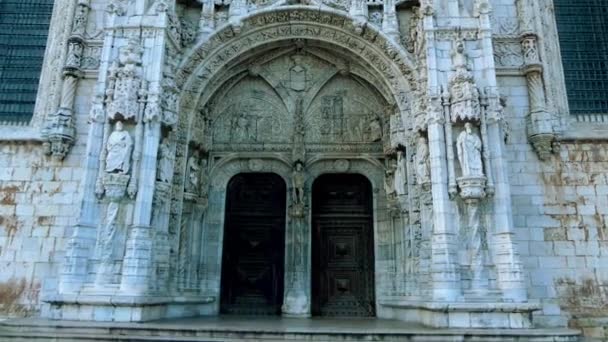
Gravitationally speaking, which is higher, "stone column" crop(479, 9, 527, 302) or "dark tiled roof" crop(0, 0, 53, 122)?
"dark tiled roof" crop(0, 0, 53, 122)

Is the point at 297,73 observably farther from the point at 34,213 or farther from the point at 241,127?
the point at 34,213

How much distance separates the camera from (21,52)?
12516 millimetres

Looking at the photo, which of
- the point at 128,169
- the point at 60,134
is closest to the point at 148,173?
the point at 128,169

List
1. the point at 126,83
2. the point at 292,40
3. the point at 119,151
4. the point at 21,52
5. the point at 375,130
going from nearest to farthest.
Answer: the point at 119,151, the point at 126,83, the point at 292,40, the point at 375,130, the point at 21,52

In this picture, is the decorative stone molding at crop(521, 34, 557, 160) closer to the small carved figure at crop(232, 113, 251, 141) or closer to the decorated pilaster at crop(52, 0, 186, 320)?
the small carved figure at crop(232, 113, 251, 141)

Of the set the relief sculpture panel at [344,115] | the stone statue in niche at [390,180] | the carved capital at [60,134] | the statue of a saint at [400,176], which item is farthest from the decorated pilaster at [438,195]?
the carved capital at [60,134]

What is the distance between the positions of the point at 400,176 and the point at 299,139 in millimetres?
2828

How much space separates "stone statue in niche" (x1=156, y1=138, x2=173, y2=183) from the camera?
9977mm

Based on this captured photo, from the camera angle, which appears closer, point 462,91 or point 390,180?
point 462,91

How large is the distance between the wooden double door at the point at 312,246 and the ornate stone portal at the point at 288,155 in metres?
0.28

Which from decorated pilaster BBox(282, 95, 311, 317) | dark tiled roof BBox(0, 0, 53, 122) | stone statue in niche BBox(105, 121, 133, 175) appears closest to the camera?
stone statue in niche BBox(105, 121, 133, 175)

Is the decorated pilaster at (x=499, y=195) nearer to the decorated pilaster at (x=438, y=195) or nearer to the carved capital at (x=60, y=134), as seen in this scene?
the decorated pilaster at (x=438, y=195)

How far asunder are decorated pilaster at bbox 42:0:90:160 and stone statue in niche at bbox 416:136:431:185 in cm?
809

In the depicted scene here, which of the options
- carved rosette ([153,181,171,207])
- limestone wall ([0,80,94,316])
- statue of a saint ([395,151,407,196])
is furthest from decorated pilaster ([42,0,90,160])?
statue of a saint ([395,151,407,196])
